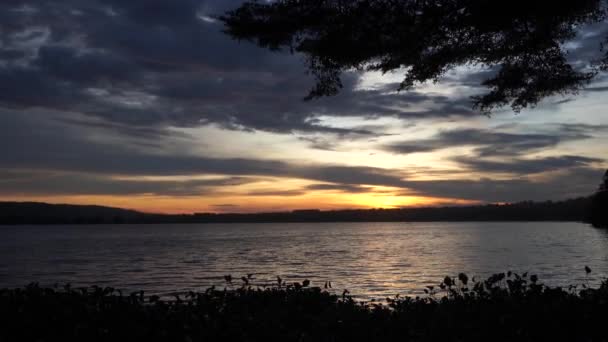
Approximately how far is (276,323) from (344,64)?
5.41 m

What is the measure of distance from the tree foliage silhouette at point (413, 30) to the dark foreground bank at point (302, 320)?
186 inches

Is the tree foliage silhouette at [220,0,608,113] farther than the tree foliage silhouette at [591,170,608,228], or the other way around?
the tree foliage silhouette at [591,170,608,228]

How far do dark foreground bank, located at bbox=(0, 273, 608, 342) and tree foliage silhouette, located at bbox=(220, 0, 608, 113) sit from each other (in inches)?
186

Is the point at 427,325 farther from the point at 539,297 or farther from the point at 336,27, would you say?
the point at 336,27

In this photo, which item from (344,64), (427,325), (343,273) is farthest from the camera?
(343,273)

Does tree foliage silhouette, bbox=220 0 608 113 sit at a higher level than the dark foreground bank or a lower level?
higher

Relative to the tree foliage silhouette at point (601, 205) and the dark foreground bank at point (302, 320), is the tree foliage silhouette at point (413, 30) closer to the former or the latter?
the dark foreground bank at point (302, 320)

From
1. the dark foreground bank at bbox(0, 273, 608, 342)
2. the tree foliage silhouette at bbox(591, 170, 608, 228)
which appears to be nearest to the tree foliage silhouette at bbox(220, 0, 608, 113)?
the dark foreground bank at bbox(0, 273, 608, 342)

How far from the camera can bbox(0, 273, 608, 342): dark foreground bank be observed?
7.98 meters

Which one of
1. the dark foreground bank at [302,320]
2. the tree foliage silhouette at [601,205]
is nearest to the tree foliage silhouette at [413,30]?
the dark foreground bank at [302,320]

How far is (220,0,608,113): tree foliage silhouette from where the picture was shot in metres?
→ 9.94

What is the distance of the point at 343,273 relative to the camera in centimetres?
3416

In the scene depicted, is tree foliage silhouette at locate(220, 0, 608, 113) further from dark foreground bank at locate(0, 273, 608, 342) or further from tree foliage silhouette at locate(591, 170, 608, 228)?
tree foliage silhouette at locate(591, 170, 608, 228)

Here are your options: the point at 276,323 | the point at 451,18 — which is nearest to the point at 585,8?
the point at 451,18
